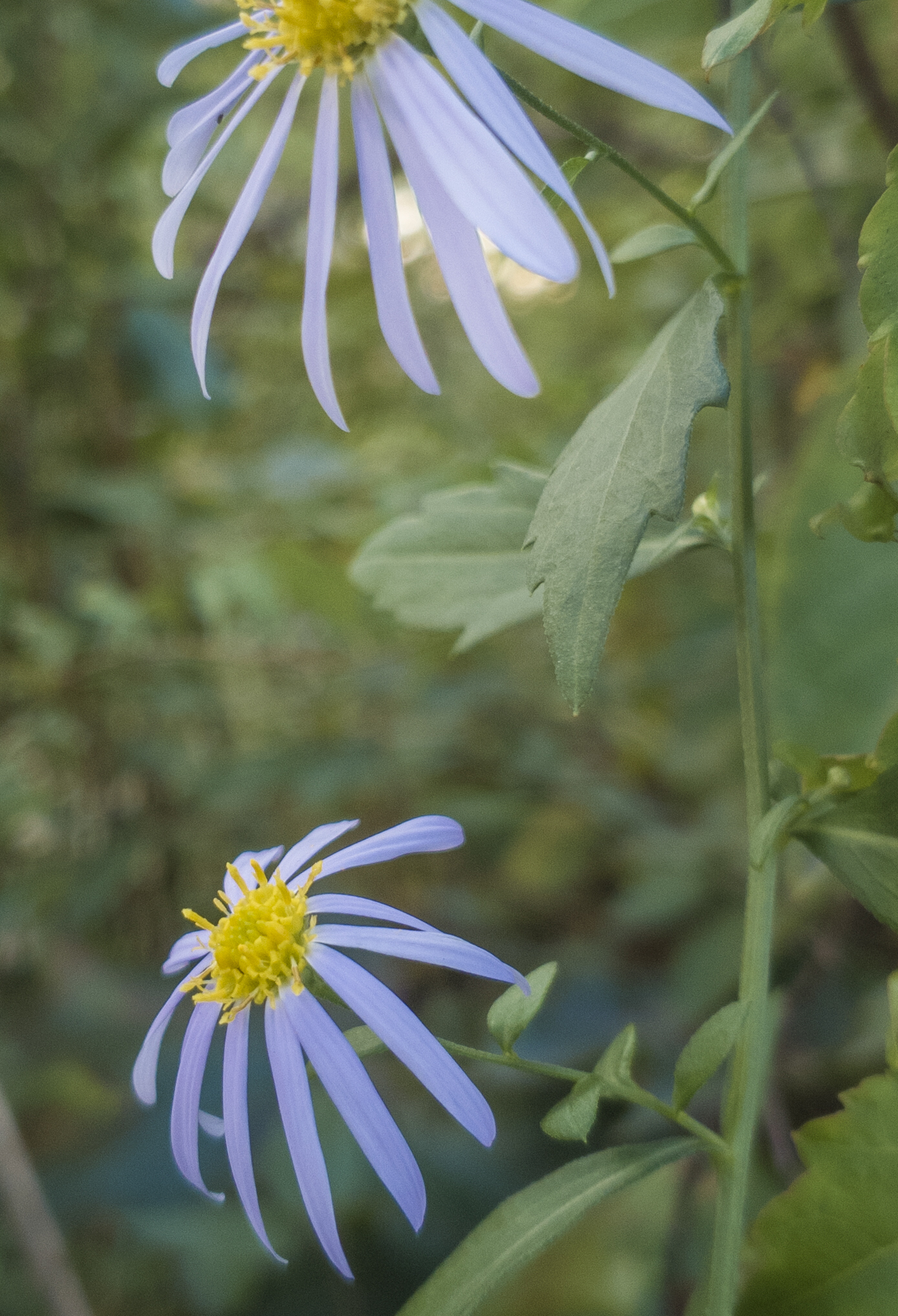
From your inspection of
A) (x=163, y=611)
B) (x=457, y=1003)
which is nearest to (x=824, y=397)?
(x=457, y=1003)

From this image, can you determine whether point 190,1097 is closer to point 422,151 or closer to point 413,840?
point 413,840

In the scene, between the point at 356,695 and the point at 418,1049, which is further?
the point at 356,695

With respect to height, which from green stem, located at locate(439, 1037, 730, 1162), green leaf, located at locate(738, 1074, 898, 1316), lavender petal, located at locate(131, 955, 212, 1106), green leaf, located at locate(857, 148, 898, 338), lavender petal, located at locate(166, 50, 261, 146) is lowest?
green leaf, located at locate(738, 1074, 898, 1316)

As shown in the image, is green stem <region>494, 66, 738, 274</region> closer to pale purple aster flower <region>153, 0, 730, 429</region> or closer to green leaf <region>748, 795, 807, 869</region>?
pale purple aster flower <region>153, 0, 730, 429</region>

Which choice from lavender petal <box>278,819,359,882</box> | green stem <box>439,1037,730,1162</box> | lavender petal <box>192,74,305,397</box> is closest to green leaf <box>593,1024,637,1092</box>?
green stem <box>439,1037,730,1162</box>

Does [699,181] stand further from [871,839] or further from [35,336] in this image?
[871,839]

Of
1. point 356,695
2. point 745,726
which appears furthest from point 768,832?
point 356,695

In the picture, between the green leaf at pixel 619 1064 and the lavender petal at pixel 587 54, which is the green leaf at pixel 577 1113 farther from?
the lavender petal at pixel 587 54
